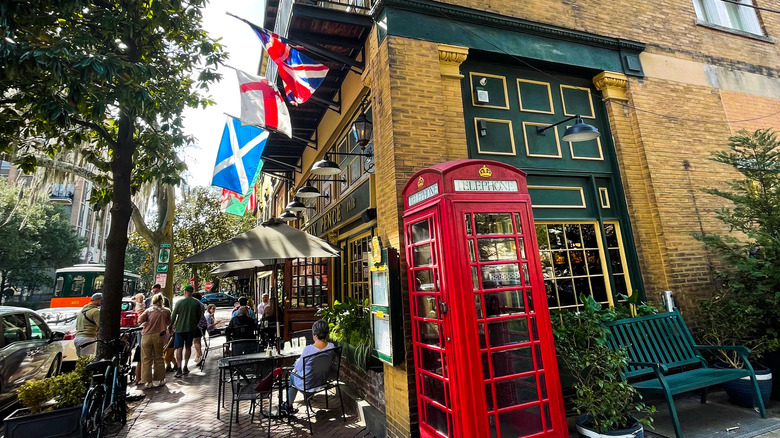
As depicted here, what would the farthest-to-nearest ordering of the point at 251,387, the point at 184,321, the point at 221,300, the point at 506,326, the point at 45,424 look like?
the point at 221,300 → the point at 184,321 → the point at 251,387 → the point at 45,424 → the point at 506,326

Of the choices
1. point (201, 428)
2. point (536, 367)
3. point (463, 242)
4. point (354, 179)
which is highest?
point (354, 179)

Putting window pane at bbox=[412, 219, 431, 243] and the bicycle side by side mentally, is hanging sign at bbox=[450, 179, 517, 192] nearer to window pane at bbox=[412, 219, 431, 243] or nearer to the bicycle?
window pane at bbox=[412, 219, 431, 243]

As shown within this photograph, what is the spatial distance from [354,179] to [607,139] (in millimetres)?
5233

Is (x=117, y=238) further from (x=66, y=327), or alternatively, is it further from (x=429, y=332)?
(x=66, y=327)

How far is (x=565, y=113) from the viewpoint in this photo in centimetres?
678

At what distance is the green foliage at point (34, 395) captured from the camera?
13.7 ft

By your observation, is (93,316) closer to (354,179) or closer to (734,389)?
(354,179)

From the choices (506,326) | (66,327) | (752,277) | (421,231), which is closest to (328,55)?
(421,231)

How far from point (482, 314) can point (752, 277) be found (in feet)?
16.9

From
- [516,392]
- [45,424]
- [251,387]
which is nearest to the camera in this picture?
[516,392]

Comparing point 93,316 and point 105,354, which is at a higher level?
point 93,316

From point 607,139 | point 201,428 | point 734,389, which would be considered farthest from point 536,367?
point 607,139

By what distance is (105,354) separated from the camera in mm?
5574

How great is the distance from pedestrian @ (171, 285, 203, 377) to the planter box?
392 centimetres
